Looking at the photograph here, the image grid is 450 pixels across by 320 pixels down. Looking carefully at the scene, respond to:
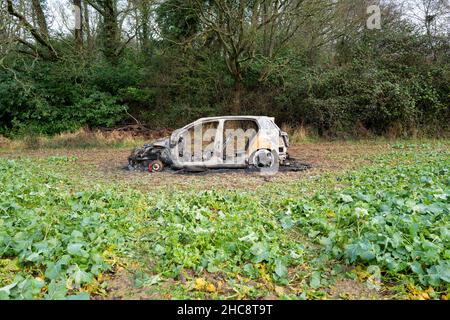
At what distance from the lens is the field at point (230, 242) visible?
3062 mm

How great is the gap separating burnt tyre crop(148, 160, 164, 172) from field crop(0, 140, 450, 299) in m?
2.37

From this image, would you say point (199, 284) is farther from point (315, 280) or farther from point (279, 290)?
point (315, 280)

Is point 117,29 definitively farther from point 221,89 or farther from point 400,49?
point 400,49

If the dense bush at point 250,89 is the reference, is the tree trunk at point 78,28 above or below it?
above

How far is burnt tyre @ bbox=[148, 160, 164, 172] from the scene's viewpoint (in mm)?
9031

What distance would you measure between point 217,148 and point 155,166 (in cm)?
167

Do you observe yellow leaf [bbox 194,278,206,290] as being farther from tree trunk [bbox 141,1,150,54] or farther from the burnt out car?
tree trunk [bbox 141,1,150,54]

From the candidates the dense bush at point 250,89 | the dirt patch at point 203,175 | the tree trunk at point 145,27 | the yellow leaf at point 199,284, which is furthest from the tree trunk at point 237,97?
the yellow leaf at point 199,284

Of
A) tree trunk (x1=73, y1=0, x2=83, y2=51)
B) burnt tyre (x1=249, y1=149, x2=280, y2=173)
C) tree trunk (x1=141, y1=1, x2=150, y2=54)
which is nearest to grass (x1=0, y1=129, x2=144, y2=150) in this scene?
tree trunk (x1=73, y1=0, x2=83, y2=51)

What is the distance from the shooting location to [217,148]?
889cm

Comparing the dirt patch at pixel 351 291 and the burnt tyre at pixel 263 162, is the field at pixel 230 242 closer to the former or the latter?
the dirt patch at pixel 351 291

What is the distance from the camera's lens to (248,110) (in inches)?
672

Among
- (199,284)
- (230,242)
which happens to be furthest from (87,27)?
(199,284)
